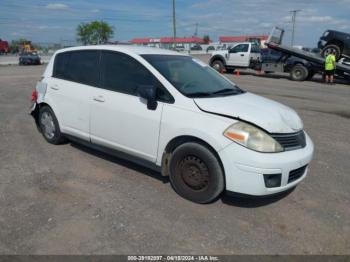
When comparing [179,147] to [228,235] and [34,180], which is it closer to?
[228,235]

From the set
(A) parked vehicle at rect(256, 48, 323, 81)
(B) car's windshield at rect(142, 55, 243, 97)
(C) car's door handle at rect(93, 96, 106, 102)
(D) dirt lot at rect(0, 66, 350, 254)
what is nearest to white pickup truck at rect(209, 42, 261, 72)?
(A) parked vehicle at rect(256, 48, 323, 81)

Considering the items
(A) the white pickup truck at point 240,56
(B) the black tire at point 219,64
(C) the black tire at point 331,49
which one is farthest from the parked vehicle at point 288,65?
(B) the black tire at point 219,64

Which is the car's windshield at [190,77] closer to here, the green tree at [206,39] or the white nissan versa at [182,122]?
the white nissan versa at [182,122]

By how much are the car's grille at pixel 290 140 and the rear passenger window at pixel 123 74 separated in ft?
5.17

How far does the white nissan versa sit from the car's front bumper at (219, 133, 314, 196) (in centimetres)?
1

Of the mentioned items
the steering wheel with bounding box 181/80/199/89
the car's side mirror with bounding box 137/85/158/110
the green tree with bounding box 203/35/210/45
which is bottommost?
the car's side mirror with bounding box 137/85/158/110

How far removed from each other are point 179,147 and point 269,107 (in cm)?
120

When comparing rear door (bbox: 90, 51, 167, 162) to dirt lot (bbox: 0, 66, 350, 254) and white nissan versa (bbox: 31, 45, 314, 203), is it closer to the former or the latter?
white nissan versa (bbox: 31, 45, 314, 203)

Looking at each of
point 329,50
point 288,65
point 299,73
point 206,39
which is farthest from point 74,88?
point 206,39

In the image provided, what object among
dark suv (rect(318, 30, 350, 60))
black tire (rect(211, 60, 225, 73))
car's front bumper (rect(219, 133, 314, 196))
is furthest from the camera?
black tire (rect(211, 60, 225, 73))

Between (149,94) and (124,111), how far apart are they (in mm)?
527

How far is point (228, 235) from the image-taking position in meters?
3.24

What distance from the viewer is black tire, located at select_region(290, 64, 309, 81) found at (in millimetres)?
18984

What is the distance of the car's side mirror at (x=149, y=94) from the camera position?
12.8ft
